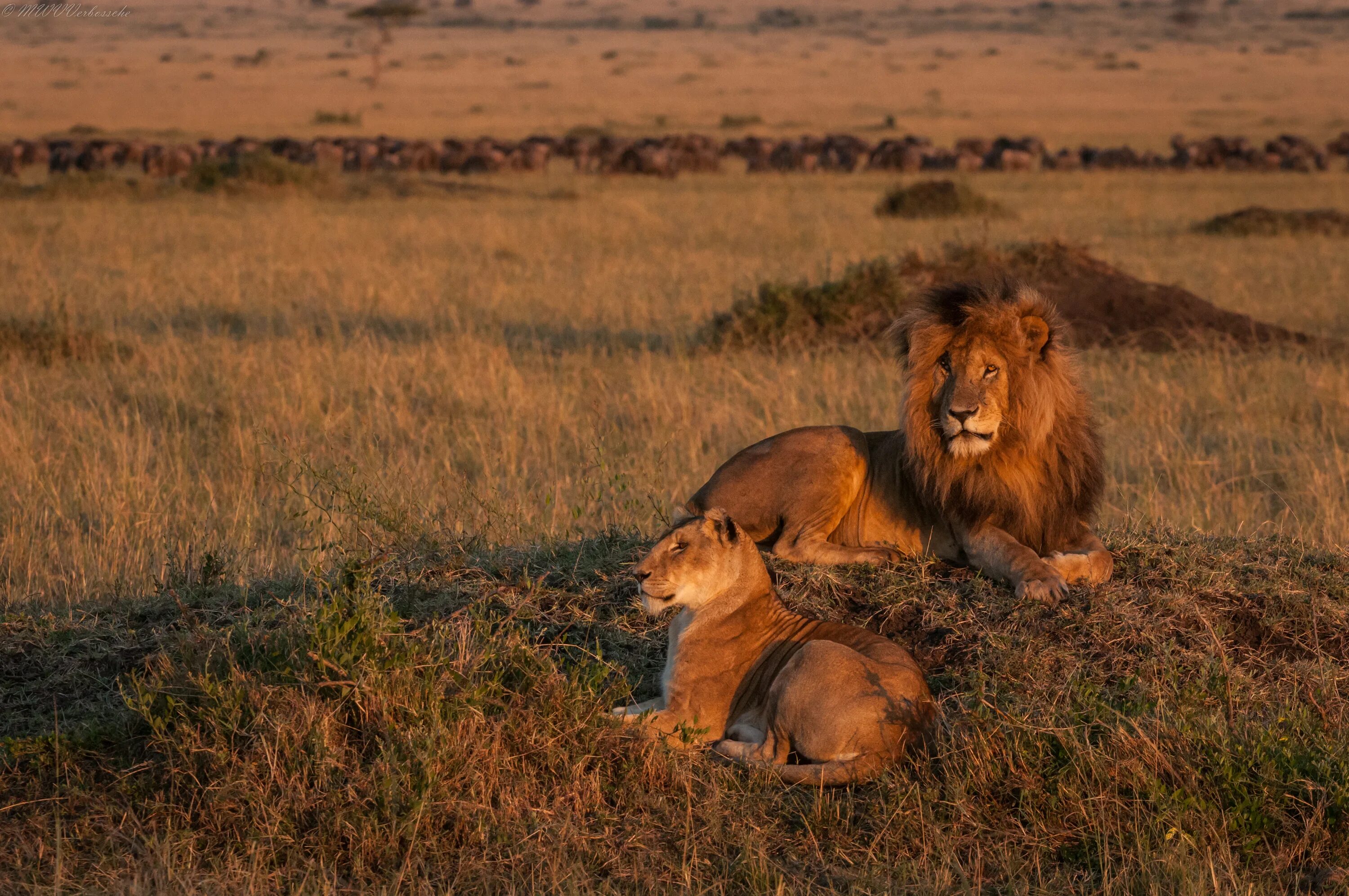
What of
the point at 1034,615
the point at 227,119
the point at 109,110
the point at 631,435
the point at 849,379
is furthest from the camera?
the point at 109,110

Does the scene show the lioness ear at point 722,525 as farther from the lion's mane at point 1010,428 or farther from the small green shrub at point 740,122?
the small green shrub at point 740,122

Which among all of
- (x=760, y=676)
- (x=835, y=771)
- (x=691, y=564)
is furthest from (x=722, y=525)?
(x=835, y=771)

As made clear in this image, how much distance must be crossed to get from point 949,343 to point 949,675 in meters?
1.39

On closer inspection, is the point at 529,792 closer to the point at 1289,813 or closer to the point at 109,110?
the point at 1289,813

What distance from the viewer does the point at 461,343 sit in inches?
528

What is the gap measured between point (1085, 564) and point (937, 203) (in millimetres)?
23372

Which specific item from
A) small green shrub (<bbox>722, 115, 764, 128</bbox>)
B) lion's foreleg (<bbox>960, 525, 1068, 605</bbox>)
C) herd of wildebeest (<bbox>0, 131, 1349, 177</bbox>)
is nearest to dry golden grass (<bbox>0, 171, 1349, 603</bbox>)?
lion's foreleg (<bbox>960, 525, 1068, 605</bbox>)

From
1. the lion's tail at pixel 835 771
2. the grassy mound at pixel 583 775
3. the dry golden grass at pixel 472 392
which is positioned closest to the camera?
the grassy mound at pixel 583 775

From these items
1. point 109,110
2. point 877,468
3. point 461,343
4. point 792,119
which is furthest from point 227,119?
point 877,468

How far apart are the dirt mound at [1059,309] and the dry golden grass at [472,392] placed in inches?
17.7

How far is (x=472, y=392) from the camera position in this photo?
11.7 m

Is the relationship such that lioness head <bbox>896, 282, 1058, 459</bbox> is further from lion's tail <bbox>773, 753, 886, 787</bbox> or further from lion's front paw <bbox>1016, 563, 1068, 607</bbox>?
lion's tail <bbox>773, 753, 886, 787</bbox>

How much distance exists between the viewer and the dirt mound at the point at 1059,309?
13984mm

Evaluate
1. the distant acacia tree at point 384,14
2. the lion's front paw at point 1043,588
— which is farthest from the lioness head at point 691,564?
the distant acacia tree at point 384,14
